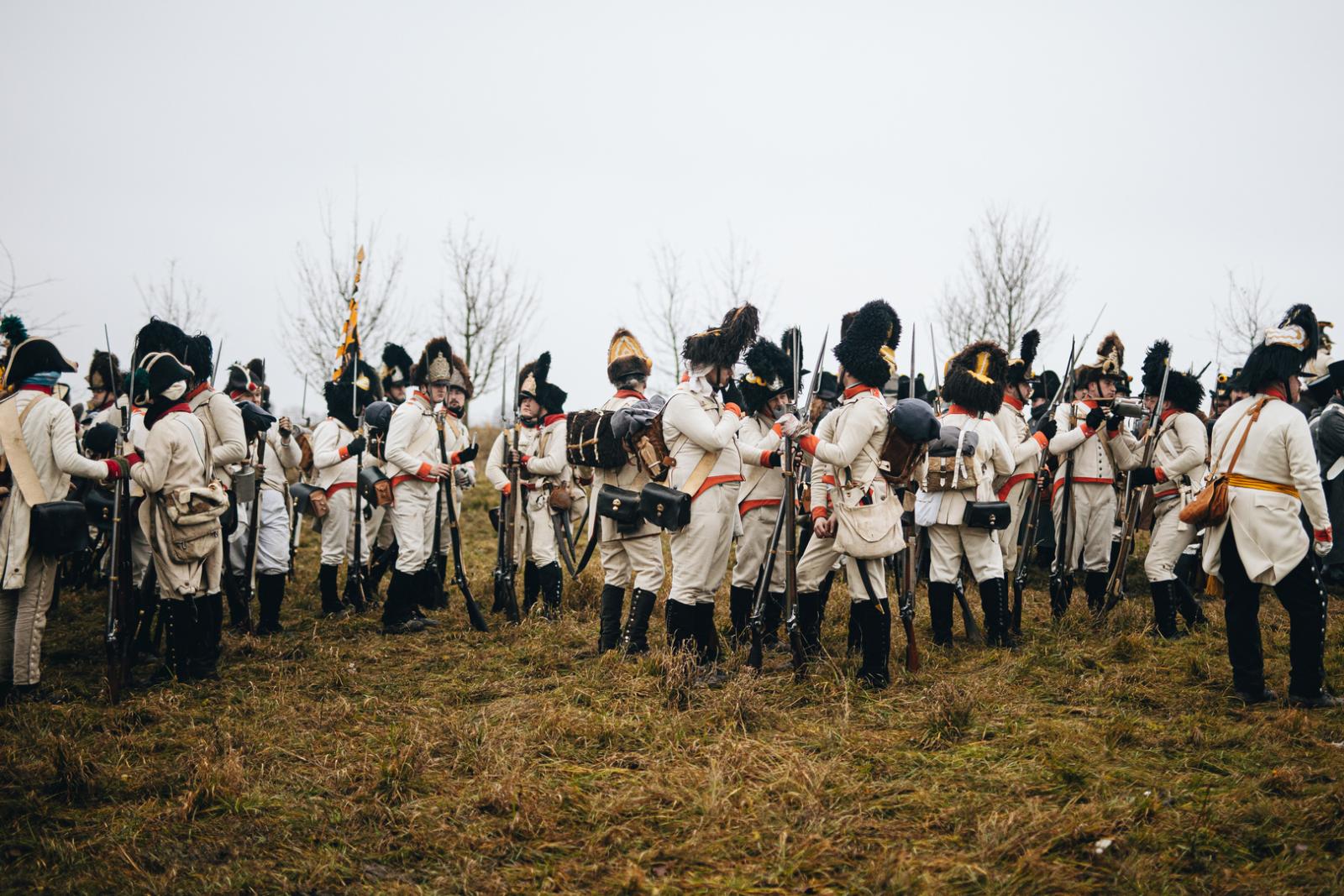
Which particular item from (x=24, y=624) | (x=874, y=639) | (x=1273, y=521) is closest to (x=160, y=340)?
(x=24, y=624)

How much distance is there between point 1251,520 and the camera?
5.31 meters

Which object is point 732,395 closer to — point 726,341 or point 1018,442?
point 726,341

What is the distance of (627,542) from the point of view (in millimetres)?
6824

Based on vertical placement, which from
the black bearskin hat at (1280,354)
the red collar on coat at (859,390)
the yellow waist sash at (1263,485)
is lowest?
the yellow waist sash at (1263,485)

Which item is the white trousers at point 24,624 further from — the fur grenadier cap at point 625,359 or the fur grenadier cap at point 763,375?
the fur grenadier cap at point 763,375

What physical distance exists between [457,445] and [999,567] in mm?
5004

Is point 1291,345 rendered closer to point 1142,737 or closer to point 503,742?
point 1142,737

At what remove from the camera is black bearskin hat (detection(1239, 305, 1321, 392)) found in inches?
211

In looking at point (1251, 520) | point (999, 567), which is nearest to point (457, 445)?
point (999, 567)

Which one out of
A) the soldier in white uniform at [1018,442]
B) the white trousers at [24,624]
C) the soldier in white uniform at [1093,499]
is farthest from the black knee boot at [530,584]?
the soldier in white uniform at [1093,499]

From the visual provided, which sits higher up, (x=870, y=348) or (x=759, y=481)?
(x=870, y=348)

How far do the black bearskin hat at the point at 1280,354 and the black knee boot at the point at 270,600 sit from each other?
7600 millimetres

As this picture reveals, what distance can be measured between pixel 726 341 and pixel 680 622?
1939 millimetres

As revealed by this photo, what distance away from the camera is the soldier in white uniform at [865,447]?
5.58 m
